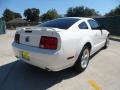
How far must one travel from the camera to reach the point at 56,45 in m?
4.30

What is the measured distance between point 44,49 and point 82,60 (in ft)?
4.59

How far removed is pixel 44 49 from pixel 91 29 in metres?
2.23

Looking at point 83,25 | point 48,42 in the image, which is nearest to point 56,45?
point 48,42

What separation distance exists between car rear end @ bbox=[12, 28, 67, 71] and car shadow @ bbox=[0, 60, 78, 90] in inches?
17.9

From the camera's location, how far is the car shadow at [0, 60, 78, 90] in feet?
14.7

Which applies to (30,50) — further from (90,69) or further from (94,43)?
(94,43)

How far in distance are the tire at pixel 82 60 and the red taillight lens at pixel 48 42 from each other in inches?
40.3

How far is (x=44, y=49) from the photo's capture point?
14.4ft

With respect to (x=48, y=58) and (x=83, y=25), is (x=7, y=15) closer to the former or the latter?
(x=83, y=25)

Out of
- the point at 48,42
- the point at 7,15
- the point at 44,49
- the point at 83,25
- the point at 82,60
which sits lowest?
the point at 82,60

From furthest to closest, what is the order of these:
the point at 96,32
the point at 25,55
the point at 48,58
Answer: the point at 96,32 → the point at 25,55 → the point at 48,58

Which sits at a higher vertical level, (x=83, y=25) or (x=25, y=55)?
(x=83, y=25)

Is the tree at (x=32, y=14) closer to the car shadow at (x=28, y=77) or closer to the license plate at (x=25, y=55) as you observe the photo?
the car shadow at (x=28, y=77)

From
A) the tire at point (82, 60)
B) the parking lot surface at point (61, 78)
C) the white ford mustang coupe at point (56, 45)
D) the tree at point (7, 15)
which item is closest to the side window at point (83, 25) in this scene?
the white ford mustang coupe at point (56, 45)
